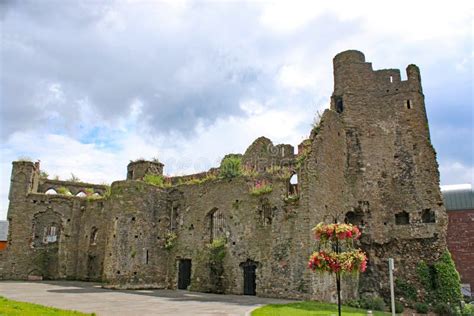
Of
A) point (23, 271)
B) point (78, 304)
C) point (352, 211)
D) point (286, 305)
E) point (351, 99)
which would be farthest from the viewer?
point (23, 271)

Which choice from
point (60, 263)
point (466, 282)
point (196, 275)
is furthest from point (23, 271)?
point (466, 282)

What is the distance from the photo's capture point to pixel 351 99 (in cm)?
2678

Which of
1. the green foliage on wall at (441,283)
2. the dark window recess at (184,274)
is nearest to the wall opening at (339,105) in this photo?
the green foliage on wall at (441,283)

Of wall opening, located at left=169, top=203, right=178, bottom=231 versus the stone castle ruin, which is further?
wall opening, located at left=169, top=203, right=178, bottom=231

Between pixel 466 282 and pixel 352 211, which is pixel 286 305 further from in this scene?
pixel 466 282

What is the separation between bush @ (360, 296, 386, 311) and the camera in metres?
21.7

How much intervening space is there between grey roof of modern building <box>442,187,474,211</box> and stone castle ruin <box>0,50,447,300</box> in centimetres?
1300

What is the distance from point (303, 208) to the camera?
20.4 meters

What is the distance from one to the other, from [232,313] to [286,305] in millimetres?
4086

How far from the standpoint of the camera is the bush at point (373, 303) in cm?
2168

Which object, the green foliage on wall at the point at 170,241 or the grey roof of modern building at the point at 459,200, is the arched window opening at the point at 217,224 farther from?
the grey roof of modern building at the point at 459,200

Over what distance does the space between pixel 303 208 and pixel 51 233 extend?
22.3 meters

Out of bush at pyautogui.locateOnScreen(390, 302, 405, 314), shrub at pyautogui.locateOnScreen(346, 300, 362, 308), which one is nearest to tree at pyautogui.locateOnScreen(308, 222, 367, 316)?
shrub at pyautogui.locateOnScreen(346, 300, 362, 308)

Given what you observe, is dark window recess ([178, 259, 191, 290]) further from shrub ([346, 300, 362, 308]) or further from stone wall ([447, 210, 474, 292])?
stone wall ([447, 210, 474, 292])
